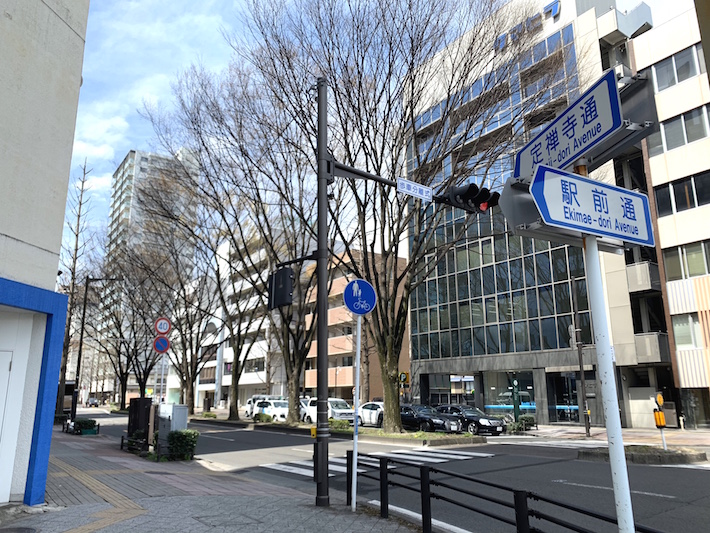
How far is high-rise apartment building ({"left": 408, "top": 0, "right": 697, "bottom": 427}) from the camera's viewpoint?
29.1 meters

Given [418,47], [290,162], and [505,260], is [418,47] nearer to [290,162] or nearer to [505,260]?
[290,162]

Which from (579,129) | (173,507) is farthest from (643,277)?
(579,129)

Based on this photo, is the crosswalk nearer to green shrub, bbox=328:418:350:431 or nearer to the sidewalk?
the sidewalk

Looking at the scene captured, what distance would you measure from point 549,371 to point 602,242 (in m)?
31.6

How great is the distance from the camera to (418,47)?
1598 cm

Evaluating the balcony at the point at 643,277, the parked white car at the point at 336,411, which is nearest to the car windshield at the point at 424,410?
the parked white car at the point at 336,411

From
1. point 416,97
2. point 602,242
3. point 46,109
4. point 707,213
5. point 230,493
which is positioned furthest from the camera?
point 707,213

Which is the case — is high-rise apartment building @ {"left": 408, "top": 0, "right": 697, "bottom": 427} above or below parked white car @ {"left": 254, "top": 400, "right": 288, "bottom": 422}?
above

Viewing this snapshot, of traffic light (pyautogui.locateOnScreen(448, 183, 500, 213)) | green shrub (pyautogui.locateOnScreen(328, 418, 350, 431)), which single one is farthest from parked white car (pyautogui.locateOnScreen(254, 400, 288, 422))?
traffic light (pyautogui.locateOnScreen(448, 183, 500, 213))

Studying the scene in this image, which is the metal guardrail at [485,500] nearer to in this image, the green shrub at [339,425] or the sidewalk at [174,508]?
the sidewalk at [174,508]

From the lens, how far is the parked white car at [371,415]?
29953 mm

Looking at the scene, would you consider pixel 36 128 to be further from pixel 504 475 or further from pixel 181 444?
pixel 504 475

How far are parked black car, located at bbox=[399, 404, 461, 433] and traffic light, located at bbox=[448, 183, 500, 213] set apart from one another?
1939cm

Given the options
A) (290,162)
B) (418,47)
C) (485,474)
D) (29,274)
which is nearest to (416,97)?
(418,47)
